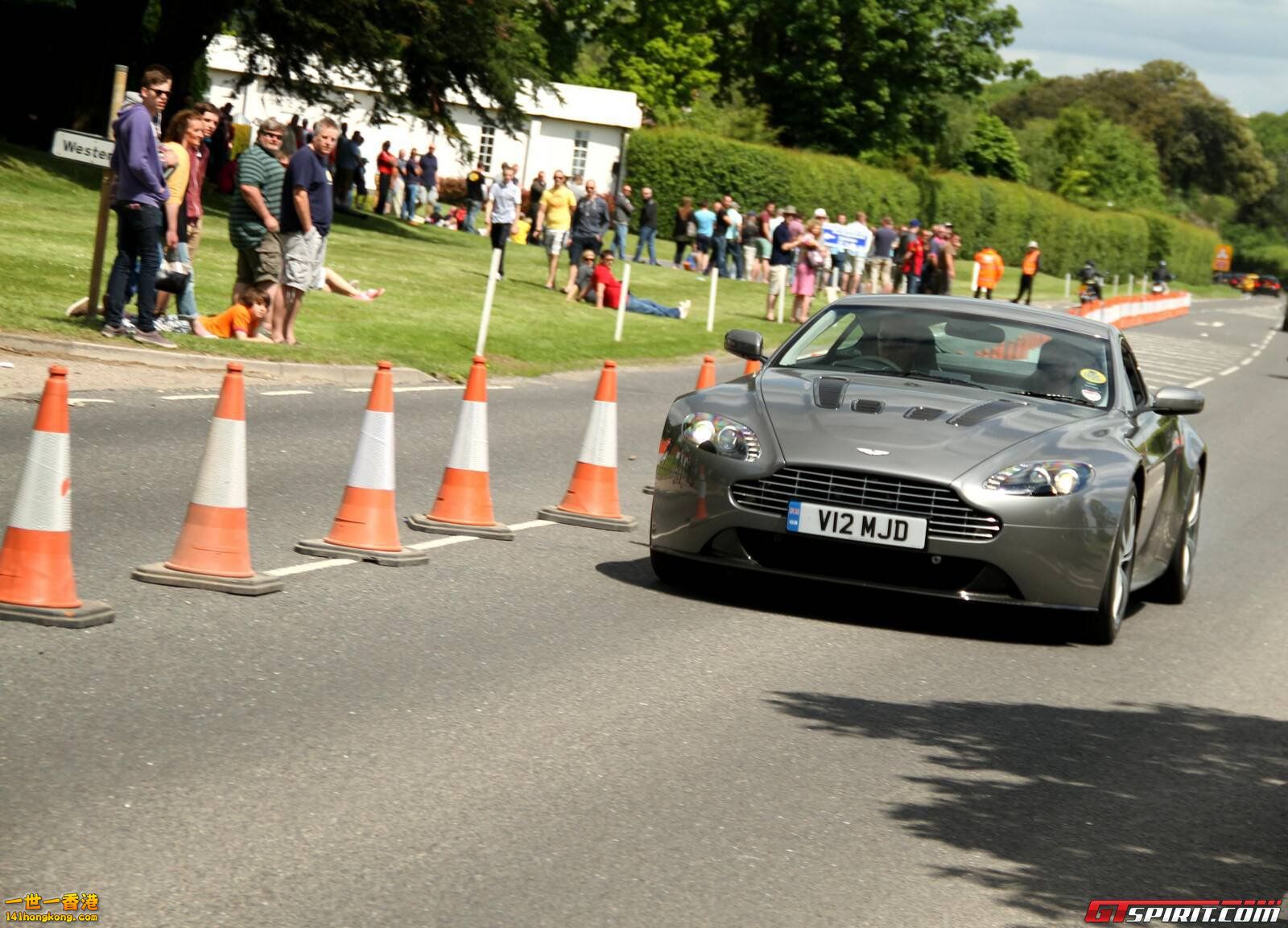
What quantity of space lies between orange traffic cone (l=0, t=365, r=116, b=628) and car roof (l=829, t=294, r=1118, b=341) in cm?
459

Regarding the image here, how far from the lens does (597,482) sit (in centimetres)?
1155

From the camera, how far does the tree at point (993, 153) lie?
116250mm

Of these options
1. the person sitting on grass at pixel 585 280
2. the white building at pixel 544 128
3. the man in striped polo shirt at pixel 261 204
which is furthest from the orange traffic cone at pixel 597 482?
the white building at pixel 544 128

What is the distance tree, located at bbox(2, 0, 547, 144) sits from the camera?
1462 inches

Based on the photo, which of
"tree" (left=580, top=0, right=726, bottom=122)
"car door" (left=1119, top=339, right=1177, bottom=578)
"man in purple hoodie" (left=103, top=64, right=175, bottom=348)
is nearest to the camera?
"car door" (left=1119, top=339, right=1177, bottom=578)

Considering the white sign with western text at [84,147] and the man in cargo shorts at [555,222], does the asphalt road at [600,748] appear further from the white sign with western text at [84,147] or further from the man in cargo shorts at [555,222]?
the man in cargo shorts at [555,222]

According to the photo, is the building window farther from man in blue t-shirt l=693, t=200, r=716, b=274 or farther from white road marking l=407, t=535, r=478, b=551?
white road marking l=407, t=535, r=478, b=551

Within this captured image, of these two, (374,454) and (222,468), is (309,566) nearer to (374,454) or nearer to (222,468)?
(374,454)

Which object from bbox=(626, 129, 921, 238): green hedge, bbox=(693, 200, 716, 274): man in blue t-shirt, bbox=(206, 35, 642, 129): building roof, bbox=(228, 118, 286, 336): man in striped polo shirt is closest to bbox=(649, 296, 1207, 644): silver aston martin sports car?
bbox=(228, 118, 286, 336): man in striped polo shirt

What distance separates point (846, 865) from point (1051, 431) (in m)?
4.20

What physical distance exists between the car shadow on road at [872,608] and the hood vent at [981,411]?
0.82 metres

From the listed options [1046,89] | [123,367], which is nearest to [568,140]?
[123,367]

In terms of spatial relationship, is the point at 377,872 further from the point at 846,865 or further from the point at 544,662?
the point at 544,662

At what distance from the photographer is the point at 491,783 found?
562 centimetres
